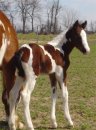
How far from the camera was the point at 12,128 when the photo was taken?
5410 millimetres

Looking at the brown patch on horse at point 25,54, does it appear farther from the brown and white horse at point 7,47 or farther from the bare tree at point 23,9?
the bare tree at point 23,9

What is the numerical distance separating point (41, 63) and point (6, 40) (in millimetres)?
652

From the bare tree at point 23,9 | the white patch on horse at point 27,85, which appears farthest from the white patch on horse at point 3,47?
the bare tree at point 23,9

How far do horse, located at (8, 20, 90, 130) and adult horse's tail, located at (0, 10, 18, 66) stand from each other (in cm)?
9

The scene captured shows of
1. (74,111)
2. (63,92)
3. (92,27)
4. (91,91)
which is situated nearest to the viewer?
(63,92)

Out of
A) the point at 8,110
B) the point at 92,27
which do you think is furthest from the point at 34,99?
the point at 92,27

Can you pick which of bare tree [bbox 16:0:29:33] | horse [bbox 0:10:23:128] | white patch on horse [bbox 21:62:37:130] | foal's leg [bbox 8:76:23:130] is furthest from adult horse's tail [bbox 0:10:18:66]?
bare tree [bbox 16:0:29:33]

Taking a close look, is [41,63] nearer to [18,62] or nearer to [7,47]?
[18,62]

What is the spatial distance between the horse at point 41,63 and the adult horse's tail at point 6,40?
3.5 inches

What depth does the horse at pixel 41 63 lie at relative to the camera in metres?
5.23

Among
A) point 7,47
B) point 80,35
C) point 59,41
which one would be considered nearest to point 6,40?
point 7,47

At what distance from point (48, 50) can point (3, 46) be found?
845 millimetres

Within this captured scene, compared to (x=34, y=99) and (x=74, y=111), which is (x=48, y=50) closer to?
(x=74, y=111)

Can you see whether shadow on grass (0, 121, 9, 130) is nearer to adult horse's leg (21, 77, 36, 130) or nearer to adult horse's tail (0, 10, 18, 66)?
adult horse's leg (21, 77, 36, 130)
